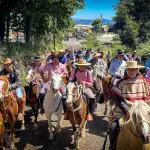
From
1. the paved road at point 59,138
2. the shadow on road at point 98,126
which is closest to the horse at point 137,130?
the paved road at point 59,138

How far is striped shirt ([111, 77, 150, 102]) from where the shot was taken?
4.52 meters

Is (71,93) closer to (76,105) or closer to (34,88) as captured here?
(76,105)

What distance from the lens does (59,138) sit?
25.4 feet

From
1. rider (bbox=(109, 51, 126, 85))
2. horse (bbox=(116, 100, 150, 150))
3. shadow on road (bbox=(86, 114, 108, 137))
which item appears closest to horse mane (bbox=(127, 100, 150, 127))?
horse (bbox=(116, 100, 150, 150))

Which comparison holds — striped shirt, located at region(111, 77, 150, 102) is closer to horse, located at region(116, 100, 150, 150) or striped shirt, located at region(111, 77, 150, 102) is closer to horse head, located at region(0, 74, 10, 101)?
horse, located at region(116, 100, 150, 150)

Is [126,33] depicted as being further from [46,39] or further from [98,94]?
[98,94]

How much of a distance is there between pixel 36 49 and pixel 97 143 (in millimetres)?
13057

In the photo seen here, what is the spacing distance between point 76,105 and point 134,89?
2.35 m

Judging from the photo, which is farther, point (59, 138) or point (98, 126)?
point (98, 126)

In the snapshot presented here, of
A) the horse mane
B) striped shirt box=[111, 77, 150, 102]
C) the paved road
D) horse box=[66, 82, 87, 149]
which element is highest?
striped shirt box=[111, 77, 150, 102]

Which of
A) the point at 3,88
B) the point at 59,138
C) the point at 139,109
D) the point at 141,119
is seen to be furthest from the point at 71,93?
the point at 141,119

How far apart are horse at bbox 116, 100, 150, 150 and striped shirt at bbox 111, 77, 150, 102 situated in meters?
0.43

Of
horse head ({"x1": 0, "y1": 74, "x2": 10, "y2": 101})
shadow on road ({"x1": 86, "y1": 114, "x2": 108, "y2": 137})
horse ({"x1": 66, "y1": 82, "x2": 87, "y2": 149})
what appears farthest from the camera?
shadow on road ({"x1": 86, "y1": 114, "x2": 108, "y2": 137})

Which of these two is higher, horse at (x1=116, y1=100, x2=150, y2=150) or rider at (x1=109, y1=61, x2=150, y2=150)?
rider at (x1=109, y1=61, x2=150, y2=150)
